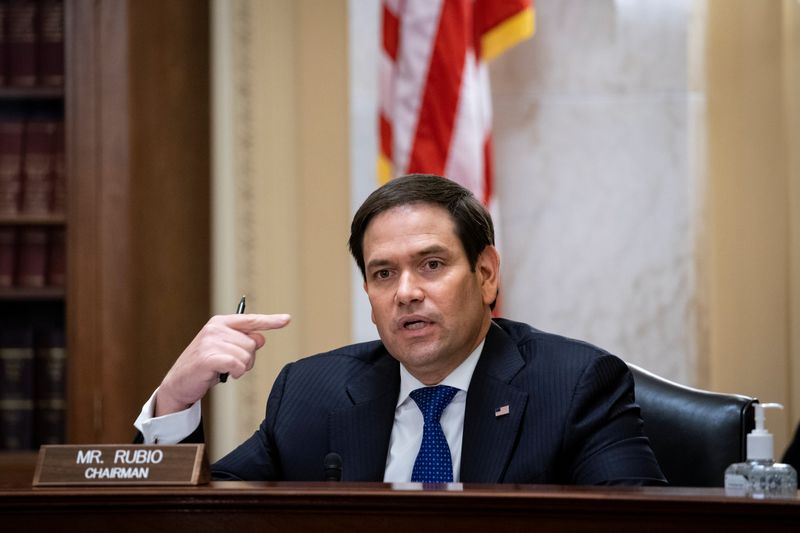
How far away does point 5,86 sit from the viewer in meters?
3.78

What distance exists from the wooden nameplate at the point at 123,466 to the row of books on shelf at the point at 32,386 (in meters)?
2.14

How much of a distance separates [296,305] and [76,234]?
801 millimetres

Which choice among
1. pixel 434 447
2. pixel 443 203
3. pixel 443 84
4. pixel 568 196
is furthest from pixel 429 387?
pixel 568 196

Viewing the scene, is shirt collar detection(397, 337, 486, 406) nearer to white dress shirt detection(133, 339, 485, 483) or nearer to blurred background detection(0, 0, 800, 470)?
white dress shirt detection(133, 339, 485, 483)

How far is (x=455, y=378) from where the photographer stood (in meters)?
2.29

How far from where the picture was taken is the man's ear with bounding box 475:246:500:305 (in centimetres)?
235

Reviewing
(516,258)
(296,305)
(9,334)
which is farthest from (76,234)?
(516,258)

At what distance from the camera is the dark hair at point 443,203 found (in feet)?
7.52

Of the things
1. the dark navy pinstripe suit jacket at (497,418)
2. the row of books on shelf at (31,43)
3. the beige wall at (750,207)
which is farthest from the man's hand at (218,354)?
the beige wall at (750,207)

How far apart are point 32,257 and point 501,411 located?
220cm

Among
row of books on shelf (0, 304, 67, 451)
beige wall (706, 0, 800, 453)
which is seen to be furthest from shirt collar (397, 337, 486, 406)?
row of books on shelf (0, 304, 67, 451)

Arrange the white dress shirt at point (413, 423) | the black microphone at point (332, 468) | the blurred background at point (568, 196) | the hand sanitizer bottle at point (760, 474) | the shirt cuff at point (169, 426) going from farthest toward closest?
the blurred background at point (568, 196)
the white dress shirt at point (413, 423)
the shirt cuff at point (169, 426)
the black microphone at point (332, 468)
the hand sanitizer bottle at point (760, 474)

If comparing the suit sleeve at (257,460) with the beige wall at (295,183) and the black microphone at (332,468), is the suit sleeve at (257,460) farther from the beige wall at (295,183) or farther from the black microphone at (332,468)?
the beige wall at (295,183)

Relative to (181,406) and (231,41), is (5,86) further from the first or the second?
(181,406)
